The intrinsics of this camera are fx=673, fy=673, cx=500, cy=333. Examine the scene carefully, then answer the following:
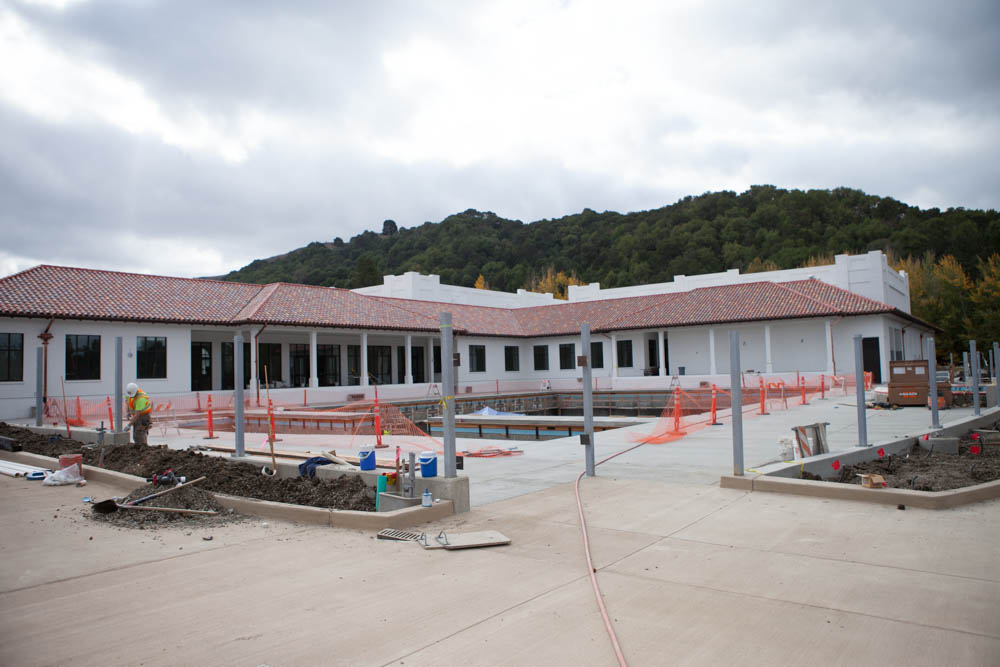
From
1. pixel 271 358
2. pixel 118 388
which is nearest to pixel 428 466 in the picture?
pixel 118 388

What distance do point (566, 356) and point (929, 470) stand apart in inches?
1314

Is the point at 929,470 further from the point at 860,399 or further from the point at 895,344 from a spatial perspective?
the point at 895,344

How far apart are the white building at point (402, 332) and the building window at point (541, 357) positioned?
0.11 meters

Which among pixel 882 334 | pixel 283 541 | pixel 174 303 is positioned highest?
pixel 174 303

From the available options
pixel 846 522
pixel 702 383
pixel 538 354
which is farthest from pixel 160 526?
pixel 538 354

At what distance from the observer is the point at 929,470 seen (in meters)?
9.33

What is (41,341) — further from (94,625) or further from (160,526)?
(94,625)

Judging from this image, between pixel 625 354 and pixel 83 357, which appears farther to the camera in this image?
pixel 625 354

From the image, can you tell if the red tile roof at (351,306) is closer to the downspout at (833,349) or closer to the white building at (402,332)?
the white building at (402,332)

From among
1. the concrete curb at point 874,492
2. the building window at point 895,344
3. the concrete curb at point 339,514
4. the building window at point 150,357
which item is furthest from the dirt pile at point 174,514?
the building window at point 895,344

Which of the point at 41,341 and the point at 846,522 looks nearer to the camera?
the point at 846,522

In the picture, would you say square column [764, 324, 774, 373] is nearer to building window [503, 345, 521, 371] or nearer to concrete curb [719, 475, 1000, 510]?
building window [503, 345, 521, 371]

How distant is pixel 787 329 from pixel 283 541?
112ft

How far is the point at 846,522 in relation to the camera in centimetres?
652
